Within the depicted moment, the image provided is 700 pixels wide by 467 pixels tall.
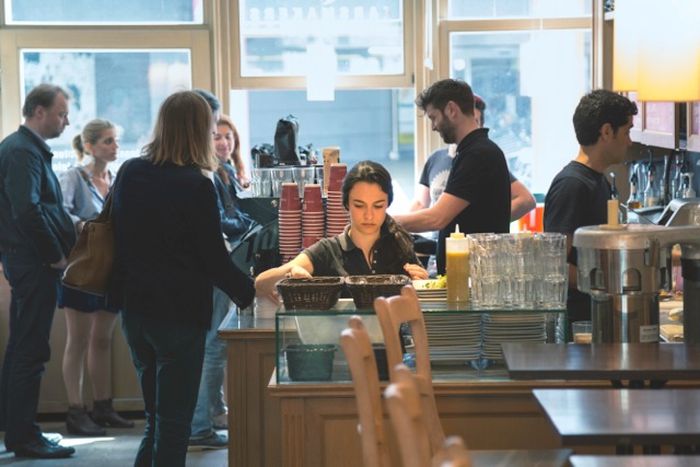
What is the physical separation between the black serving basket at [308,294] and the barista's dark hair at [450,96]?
1.63 m

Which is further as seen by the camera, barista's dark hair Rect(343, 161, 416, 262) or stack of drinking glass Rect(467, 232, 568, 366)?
barista's dark hair Rect(343, 161, 416, 262)

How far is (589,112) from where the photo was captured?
175 inches

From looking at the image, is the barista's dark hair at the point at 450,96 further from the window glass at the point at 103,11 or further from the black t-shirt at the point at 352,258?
the window glass at the point at 103,11

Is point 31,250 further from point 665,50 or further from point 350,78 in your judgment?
point 665,50

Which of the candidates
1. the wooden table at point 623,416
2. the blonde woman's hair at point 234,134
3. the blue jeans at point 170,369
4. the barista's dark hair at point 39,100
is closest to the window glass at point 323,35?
the blonde woman's hair at point 234,134

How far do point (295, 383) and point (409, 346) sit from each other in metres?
0.32

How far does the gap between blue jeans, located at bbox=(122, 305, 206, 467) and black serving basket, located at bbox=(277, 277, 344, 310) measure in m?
0.82

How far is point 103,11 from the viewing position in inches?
272

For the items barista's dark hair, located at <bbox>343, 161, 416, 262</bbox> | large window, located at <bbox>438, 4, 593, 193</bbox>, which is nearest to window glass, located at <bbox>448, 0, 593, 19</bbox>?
large window, located at <bbox>438, 4, 593, 193</bbox>

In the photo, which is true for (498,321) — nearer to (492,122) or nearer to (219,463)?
(219,463)

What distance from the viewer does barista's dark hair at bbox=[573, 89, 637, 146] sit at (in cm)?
443

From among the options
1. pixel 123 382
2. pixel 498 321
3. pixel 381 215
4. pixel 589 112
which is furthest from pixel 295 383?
pixel 123 382

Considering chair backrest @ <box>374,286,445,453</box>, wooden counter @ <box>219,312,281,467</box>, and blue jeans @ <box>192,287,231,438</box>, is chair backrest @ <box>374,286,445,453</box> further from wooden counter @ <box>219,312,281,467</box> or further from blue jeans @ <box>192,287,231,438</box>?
blue jeans @ <box>192,287,231,438</box>

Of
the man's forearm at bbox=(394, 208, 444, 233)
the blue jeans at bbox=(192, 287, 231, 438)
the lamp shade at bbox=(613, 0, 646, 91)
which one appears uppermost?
the lamp shade at bbox=(613, 0, 646, 91)
